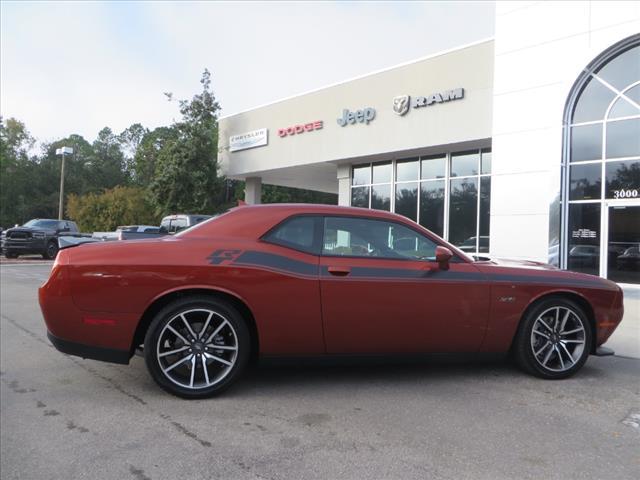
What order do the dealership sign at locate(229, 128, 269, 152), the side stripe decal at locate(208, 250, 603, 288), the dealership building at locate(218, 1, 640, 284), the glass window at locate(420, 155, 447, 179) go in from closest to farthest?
the side stripe decal at locate(208, 250, 603, 288) < the dealership building at locate(218, 1, 640, 284) < the glass window at locate(420, 155, 447, 179) < the dealership sign at locate(229, 128, 269, 152)

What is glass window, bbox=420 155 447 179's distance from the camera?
1748cm

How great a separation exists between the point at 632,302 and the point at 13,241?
22938mm

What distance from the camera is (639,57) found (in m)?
11.8

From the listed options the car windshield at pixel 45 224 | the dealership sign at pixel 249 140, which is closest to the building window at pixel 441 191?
the dealership sign at pixel 249 140

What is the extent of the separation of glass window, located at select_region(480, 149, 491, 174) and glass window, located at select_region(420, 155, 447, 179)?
4.60ft

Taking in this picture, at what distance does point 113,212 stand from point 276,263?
3894 cm

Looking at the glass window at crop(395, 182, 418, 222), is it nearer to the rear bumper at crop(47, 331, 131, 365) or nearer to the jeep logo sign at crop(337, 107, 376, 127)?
the jeep logo sign at crop(337, 107, 376, 127)

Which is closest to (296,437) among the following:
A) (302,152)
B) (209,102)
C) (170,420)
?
(170,420)

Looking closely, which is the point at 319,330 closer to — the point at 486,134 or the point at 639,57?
the point at 639,57

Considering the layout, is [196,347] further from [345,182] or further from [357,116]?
[345,182]

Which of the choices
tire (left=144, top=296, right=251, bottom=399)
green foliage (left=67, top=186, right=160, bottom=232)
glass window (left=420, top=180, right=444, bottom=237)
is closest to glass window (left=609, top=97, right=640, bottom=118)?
glass window (left=420, top=180, right=444, bottom=237)

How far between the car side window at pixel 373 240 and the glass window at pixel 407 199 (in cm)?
1412

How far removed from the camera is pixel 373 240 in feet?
14.5

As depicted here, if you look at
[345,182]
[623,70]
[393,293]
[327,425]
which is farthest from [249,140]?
[327,425]
